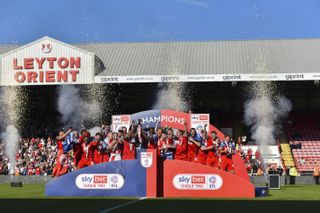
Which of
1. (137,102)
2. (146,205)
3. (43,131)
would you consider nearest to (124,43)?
(137,102)

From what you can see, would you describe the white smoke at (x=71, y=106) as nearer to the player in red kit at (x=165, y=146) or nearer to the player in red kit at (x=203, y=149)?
the player in red kit at (x=165, y=146)

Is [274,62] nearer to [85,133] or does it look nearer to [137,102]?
[137,102]

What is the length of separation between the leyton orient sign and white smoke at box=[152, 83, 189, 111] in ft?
19.0

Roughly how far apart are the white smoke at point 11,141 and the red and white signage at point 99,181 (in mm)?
21033

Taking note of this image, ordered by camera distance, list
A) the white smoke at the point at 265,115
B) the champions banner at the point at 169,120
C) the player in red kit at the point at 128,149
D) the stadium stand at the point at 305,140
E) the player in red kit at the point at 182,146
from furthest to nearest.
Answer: the white smoke at the point at 265,115, the stadium stand at the point at 305,140, the champions banner at the point at 169,120, the player in red kit at the point at 128,149, the player in red kit at the point at 182,146

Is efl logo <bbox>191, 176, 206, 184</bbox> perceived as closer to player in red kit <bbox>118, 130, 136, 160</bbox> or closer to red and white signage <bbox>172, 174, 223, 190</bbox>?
red and white signage <bbox>172, 174, 223, 190</bbox>

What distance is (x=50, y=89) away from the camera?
1735 inches

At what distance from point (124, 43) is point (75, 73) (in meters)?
9.02

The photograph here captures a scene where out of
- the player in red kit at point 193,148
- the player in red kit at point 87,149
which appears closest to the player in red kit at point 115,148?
the player in red kit at point 87,149

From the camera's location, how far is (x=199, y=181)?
1543cm

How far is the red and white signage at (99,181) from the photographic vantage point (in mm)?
15516

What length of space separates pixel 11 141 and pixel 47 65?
238 inches

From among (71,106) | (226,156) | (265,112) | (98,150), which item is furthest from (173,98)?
(98,150)

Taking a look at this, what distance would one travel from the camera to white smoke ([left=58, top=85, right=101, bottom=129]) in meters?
42.6
